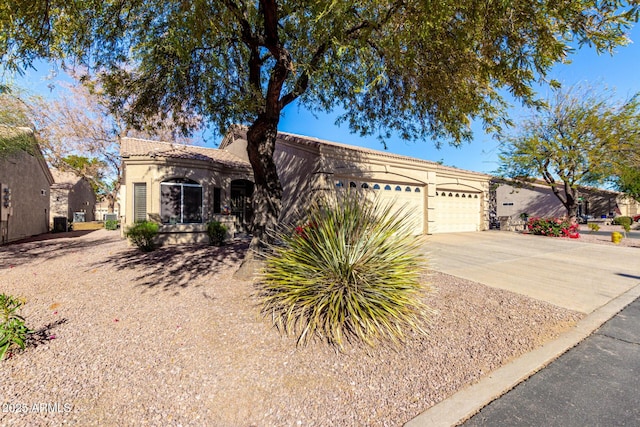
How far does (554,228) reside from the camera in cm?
→ 1502

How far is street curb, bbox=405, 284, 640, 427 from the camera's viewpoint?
2540 millimetres

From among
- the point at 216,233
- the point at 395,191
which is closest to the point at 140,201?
the point at 216,233

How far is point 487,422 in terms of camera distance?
2512 millimetres

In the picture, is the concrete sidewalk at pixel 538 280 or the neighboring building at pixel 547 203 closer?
the concrete sidewalk at pixel 538 280

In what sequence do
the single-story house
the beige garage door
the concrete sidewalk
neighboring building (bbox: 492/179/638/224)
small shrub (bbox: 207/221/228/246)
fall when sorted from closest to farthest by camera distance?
the concrete sidewalk
small shrub (bbox: 207/221/228/246)
the single-story house
the beige garage door
neighboring building (bbox: 492/179/638/224)

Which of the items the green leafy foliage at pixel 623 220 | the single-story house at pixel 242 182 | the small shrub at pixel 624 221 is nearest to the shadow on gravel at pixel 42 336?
the single-story house at pixel 242 182

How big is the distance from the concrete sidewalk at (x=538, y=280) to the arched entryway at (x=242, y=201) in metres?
9.22

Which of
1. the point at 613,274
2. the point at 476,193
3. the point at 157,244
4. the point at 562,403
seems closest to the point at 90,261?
the point at 157,244

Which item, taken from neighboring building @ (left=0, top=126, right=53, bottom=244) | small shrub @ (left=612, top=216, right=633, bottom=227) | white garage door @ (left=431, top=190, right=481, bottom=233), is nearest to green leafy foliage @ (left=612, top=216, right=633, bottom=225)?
small shrub @ (left=612, top=216, right=633, bottom=227)

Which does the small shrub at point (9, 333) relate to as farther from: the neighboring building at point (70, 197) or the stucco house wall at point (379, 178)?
the neighboring building at point (70, 197)

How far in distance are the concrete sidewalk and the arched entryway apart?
30.2 feet

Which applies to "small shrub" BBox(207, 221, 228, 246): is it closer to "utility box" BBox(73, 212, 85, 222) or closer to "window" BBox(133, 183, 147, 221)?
"window" BBox(133, 183, 147, 221)

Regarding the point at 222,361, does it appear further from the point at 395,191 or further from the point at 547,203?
the point at 547,203

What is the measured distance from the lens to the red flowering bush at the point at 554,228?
14.9 meters
